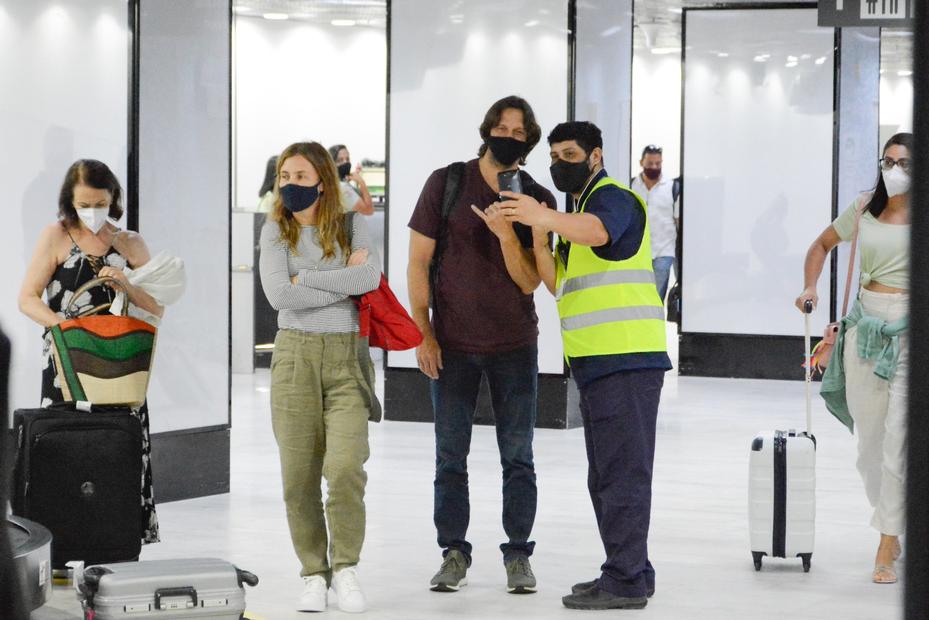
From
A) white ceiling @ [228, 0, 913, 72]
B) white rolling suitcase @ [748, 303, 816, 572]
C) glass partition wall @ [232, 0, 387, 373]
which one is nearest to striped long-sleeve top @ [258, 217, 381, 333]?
white rolling suitcase @ [748, 303, 816, 572]

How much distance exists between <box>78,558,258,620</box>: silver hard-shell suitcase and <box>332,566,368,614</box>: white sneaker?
0.69m

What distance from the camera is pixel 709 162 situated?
39.5 feet

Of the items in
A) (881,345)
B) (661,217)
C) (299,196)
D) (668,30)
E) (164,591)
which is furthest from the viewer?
(668,30)

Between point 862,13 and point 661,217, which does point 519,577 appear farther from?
point 661,217

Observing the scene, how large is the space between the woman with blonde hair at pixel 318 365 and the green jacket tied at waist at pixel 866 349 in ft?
5.34

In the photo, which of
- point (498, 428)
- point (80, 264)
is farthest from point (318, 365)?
point (80, 264)

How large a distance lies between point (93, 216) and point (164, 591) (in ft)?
5.72

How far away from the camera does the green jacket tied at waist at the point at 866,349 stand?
466cm

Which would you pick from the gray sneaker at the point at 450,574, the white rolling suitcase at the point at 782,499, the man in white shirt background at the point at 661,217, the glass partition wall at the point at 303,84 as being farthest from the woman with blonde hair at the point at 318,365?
the glass partition wall at the point at 303,84

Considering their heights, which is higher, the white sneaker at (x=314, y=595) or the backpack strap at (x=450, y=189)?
the backpack strap at (x=450, y=189)

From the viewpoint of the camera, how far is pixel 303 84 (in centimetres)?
1900

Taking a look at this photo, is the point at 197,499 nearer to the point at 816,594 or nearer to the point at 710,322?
the point at 816,594

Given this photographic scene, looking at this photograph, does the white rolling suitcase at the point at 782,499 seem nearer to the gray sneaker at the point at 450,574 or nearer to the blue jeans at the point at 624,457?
the blue jeans at the point at 624,457

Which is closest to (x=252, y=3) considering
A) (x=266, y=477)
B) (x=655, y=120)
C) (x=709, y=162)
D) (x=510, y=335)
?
(x=709, y=162)
